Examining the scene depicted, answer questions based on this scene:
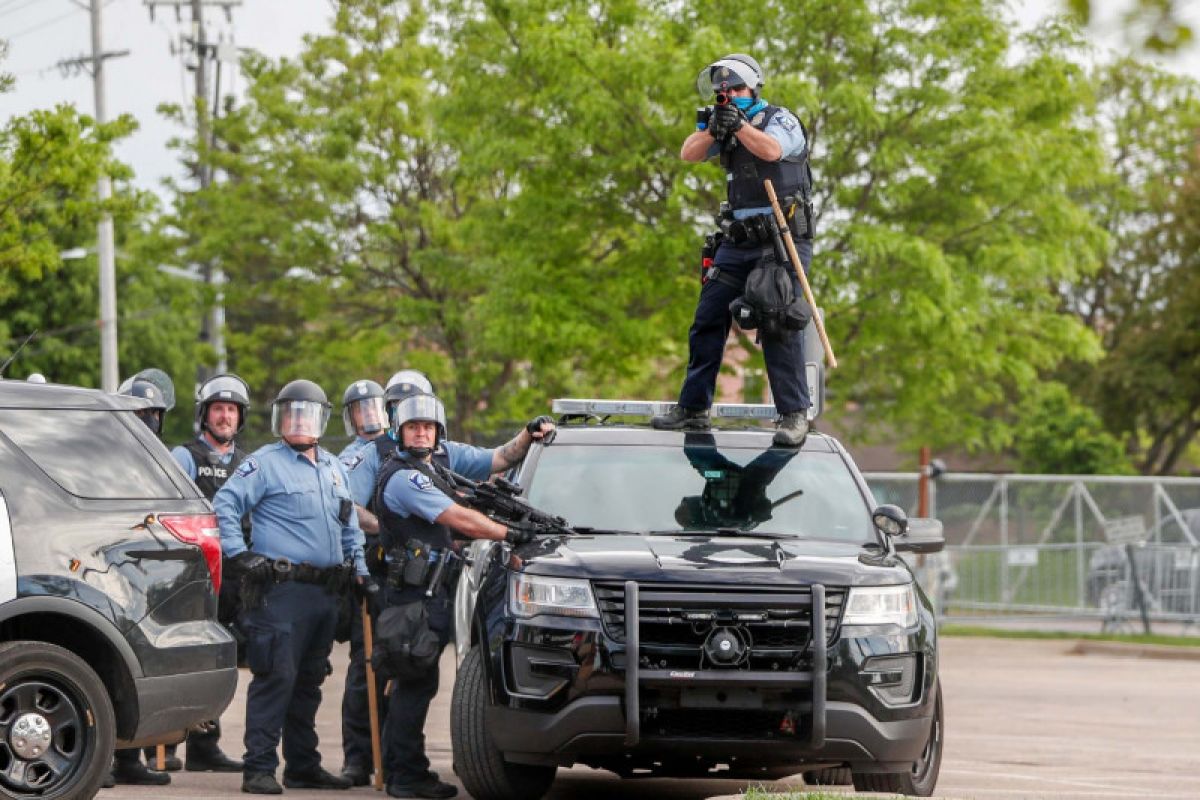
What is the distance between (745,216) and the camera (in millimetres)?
11391

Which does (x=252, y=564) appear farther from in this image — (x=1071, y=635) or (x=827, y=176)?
(x=1071, y=635)

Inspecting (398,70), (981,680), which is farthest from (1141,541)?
(398,70)

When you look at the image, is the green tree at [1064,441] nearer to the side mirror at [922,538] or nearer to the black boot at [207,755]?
the black boot at [207,755]

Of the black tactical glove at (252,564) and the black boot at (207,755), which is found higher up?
the black tactical glove at (252,564)

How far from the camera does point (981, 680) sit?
21.2 meters

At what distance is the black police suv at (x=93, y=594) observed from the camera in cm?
822

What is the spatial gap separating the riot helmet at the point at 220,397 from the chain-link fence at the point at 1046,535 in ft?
56.4

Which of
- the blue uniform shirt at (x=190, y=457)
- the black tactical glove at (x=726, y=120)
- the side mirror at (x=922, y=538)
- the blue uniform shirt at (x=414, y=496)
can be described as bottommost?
the side mirror at (x=922, y=538)

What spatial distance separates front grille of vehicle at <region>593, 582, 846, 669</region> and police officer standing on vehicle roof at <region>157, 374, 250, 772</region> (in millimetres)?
3704

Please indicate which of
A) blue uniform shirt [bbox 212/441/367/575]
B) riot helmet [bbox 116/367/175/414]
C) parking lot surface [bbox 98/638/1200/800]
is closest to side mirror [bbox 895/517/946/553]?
parking lot surface [bbox 98/638/1200/800]

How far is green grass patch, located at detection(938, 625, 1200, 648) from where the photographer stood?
26.1m

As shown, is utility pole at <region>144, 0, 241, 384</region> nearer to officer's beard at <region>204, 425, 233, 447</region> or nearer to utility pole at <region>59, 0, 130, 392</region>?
utility pole at <region>59, 0, 130, 392</region>

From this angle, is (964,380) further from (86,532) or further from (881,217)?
(86,532)

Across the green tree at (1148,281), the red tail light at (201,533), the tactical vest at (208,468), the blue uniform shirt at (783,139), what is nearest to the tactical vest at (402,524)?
the tactical vest at (208,468)
